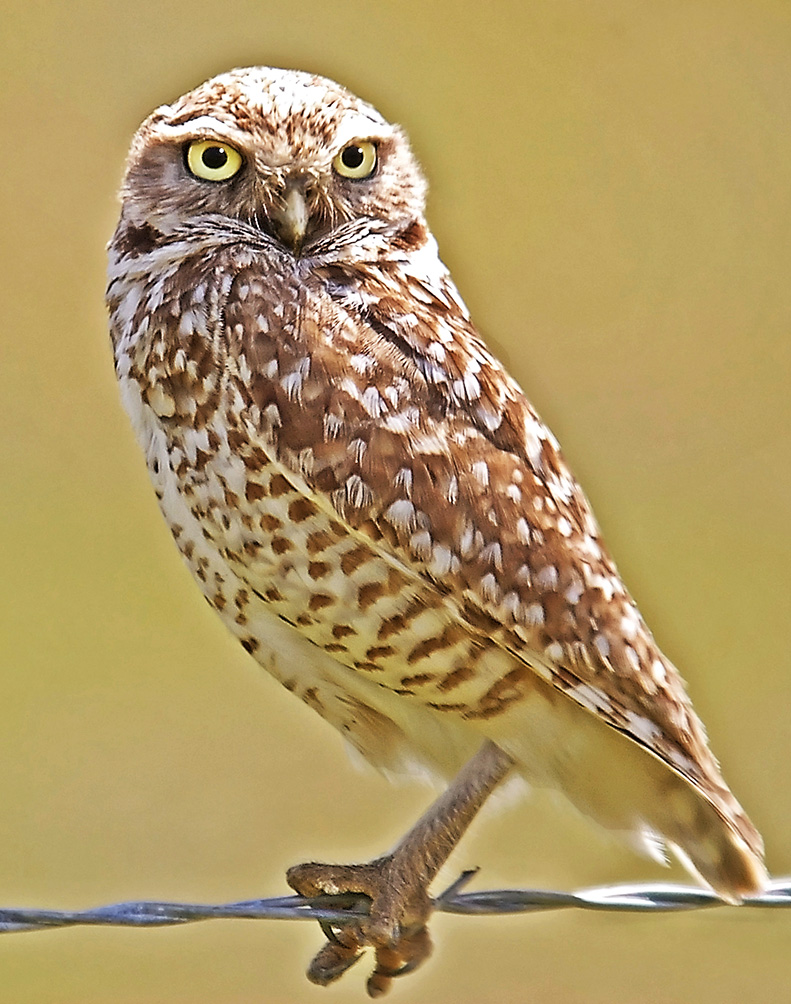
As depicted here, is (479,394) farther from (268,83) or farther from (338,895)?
(338,895)

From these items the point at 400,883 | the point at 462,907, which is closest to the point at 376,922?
the point at 400,883

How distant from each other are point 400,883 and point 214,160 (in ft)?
5.13

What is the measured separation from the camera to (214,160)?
8.77 feet

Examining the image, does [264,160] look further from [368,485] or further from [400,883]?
[400,883]

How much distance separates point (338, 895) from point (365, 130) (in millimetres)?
1637

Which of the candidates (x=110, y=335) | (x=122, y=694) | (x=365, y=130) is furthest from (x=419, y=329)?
(x=122, y=694)

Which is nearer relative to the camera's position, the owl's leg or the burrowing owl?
the burrowing owl

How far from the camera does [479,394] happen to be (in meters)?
2.74

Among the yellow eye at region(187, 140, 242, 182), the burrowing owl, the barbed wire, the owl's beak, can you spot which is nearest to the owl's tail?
the burrowing owl

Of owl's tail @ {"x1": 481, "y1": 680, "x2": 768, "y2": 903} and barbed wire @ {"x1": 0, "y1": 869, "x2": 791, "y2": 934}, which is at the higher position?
owl's tail @ {"x1": 481, "y1": 680, "x2": 768, "y2": 903}

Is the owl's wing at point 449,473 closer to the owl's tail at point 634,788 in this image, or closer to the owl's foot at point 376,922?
the owl's tail at point 634,788

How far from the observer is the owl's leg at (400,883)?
9.20ft

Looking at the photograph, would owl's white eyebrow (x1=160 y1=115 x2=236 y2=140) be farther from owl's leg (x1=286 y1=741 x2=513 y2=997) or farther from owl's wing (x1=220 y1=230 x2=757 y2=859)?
owl's leg (x1=286 y1=741 x2=513 y2=997)

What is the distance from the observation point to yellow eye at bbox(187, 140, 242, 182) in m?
2.66
